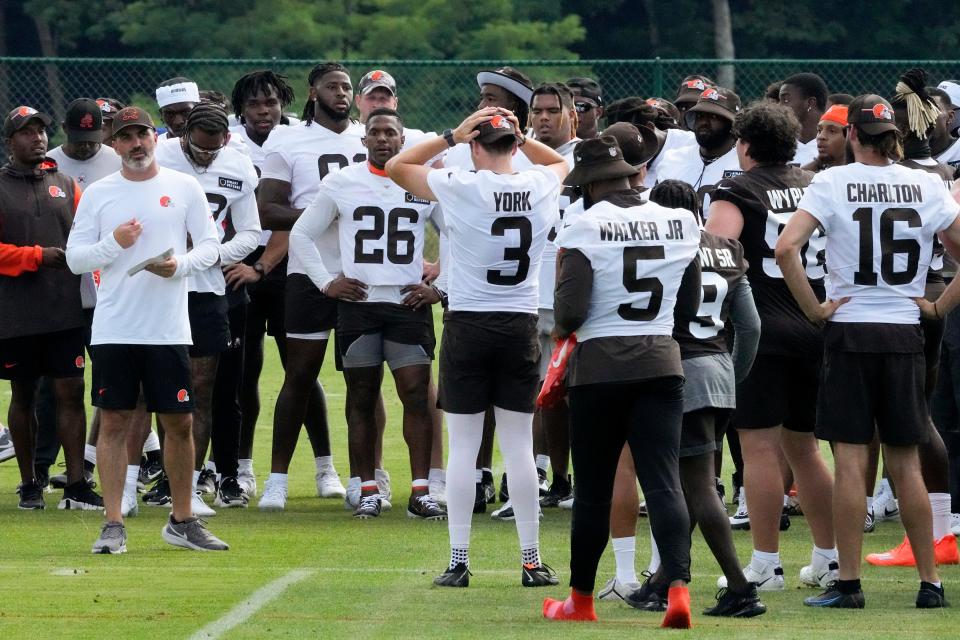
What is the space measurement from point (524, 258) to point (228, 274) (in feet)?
9.13

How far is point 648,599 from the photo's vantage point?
22.5 feet

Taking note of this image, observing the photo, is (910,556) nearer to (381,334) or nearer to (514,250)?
(514,250)

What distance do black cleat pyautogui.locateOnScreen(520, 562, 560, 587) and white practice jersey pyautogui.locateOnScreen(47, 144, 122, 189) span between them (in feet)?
13.8

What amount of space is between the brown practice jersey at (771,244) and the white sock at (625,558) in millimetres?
959

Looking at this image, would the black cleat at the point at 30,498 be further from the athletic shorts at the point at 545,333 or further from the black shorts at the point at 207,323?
the athletic shorts at the point at 545,333

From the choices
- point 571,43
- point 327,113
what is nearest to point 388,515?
point 327,113

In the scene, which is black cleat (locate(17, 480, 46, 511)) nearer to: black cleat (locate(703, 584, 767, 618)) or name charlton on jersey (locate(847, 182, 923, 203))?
black cleat (locate(703, 584, 767, 618))

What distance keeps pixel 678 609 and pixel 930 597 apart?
114cm

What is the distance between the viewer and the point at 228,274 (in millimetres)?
9805

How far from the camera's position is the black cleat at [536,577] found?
7348 mm

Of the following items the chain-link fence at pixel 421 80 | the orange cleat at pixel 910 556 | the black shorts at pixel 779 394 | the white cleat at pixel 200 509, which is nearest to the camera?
the black shorts at pixel 779 394

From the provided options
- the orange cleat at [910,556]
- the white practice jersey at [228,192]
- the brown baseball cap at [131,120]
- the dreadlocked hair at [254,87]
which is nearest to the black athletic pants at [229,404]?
the white practice jersey at [228,192]

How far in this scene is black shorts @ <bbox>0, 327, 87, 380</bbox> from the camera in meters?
9.61

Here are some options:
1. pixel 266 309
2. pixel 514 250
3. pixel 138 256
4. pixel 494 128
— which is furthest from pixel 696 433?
pixel 266 309
